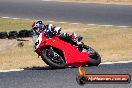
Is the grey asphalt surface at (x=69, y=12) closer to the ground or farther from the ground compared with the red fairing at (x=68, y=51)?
closer to the ground

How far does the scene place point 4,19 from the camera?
91.7 feet

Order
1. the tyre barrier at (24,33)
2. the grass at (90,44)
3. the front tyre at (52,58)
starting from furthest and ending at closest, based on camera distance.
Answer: the tyre barrier at (24,33) → the grass at (90,44) → the front tyre at (52,58)

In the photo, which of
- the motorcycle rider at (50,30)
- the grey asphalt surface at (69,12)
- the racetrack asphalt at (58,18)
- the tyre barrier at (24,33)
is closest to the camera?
the racetrack asphalt at (58,18)

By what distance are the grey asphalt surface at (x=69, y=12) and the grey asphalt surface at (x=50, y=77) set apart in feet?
47.5

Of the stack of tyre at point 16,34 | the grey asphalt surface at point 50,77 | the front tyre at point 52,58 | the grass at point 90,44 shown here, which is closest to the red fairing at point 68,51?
the front tyre at point 52,58

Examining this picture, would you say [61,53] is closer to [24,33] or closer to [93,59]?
[93,59]

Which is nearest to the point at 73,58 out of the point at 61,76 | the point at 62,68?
the point at 62,68

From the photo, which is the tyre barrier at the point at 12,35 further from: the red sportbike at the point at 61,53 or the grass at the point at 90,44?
the red sportbike at the point at 61,53

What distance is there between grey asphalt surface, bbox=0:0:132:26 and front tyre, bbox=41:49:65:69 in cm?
1425

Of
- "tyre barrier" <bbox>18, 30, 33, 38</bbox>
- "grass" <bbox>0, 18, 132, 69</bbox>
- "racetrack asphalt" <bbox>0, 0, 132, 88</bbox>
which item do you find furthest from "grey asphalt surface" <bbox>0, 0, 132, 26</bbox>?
"tyre barrier" <bbox>18, 30, 33, 38</bbox>

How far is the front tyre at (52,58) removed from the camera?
11180mm

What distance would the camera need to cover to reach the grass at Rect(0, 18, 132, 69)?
13664mm

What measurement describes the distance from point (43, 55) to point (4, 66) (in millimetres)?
1440

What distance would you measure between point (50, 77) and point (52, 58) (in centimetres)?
130
